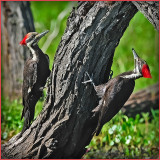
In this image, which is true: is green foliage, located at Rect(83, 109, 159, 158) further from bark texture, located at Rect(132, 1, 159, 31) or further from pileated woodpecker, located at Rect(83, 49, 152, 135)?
bark texture, located at Rect(132, 1, 159, 31)

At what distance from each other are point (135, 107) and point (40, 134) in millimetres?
2082

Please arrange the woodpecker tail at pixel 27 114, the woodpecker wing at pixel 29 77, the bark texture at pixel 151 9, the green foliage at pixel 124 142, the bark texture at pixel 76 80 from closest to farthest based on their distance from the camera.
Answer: the bark texture at pixel 151 9 → the bark texture at pixel 76 80 → the woodpecker wing at pixel 29 77 → the woodpecker tail at pixel 27 114 → the green foliage at pixel 124 142

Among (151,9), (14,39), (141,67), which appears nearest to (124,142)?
(141,67)

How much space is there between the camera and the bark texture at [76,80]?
3865 millimetres

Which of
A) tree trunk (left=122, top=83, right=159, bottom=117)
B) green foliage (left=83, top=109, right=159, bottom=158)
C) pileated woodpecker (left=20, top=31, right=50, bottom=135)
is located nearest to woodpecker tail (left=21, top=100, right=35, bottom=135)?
pileated woodpecker (left=20, top=31, right=50, bottom=135)

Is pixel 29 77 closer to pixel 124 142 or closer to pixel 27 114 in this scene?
pixel 27 114

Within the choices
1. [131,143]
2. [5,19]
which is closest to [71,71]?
[131,143]

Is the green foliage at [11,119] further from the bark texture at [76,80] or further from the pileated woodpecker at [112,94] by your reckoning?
the pileated woodpecker at [112,94]

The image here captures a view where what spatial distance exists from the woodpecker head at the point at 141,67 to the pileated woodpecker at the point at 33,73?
3.01ft

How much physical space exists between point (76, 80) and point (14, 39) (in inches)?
95.7

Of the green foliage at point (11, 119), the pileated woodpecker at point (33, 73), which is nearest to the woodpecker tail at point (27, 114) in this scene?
the pileated woodpecker at point (33, 73)

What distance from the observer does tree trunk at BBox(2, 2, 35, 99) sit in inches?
240

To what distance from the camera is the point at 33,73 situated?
14.2 feet

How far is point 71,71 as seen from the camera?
400 cm
